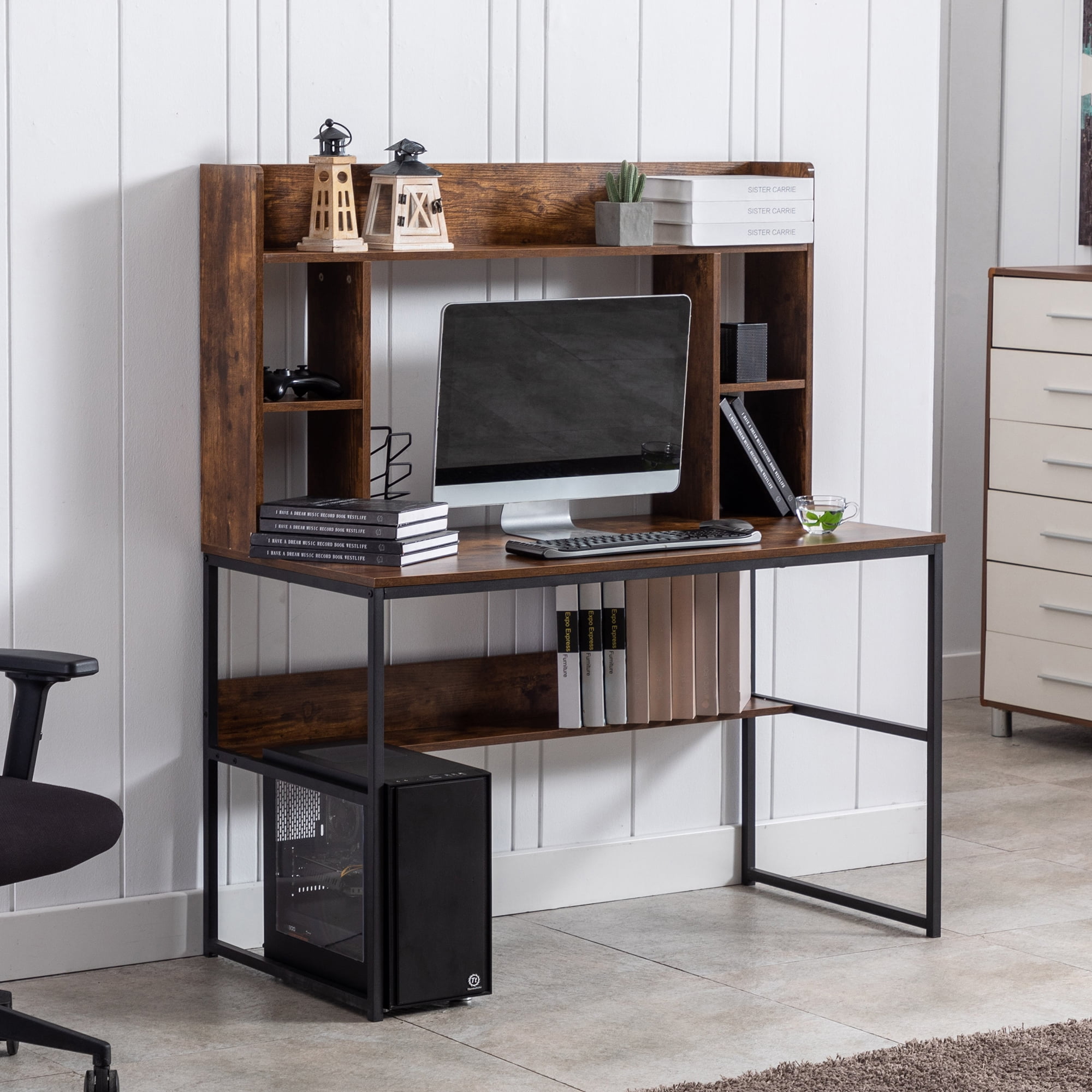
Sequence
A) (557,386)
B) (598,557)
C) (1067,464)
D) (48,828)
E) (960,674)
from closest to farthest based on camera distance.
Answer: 1. (48,828)
2. (598,557)
3. (557,386)
4. (1067,464)
5. (960,674)

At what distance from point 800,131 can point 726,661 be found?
3.56 ft

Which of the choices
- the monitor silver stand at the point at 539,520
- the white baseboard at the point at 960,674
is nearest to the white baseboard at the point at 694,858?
the monitor silver stand at the point at 539,520

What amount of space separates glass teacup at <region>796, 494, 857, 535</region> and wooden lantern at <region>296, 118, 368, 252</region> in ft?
3.05

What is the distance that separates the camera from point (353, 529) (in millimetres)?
3029

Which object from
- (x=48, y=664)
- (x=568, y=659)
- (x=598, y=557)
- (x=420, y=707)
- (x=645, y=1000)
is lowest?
Answer: (x=645, y=1000)

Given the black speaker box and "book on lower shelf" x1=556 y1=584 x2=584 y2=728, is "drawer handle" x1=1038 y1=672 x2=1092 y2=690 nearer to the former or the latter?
the black speaker box

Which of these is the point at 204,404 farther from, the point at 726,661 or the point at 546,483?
the point at 726,661

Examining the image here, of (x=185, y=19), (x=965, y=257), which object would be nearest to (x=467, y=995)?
(x=185, y=19)

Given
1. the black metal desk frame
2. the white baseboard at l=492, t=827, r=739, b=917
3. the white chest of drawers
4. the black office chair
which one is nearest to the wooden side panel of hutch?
the black metal desk frame

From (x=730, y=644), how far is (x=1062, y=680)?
1.62 metres

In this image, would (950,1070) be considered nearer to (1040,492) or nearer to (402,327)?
(402,327)

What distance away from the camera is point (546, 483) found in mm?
3453

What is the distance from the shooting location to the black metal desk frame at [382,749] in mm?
2951

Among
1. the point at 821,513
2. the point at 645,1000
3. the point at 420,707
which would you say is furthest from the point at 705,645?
the point at 645,1000
